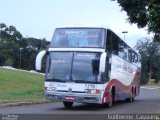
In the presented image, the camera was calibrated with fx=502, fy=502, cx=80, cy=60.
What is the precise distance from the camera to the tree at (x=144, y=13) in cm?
2250

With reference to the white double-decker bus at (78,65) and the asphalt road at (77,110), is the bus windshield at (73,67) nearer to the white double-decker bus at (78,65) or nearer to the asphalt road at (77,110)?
the white double-decker bus at (78,65)

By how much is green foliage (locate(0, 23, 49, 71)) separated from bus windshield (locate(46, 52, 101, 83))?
84.9 metres

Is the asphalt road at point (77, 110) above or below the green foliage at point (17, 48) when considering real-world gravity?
below

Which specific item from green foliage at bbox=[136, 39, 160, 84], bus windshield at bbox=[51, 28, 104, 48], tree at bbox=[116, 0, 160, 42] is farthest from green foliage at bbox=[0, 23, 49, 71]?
bus windshield at bbox=[51, 28, 104, 48]

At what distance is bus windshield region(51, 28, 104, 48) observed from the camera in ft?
76.3

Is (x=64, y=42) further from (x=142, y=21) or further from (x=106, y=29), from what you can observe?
(x=142, y=21)

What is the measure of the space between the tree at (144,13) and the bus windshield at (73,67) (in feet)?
9.64

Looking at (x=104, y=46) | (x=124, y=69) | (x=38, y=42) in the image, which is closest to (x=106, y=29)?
(x=104, y=46)

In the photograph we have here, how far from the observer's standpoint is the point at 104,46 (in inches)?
914

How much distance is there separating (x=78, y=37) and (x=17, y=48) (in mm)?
98582

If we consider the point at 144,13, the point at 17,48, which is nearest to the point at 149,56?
the point at 17,48

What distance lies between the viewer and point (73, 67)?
2309 centimetres

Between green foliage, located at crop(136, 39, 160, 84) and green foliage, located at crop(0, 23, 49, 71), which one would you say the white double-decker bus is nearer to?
green foliage, located at crop(136, 39, 160, 84)

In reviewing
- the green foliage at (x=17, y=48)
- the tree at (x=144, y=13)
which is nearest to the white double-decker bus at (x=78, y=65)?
the tree at (x=144, y=13)
